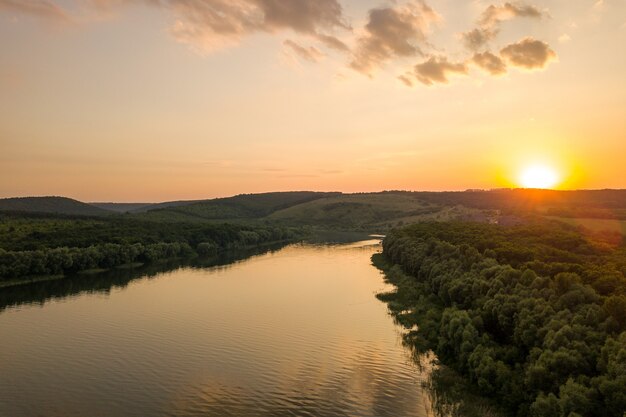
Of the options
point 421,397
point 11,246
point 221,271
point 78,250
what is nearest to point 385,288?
point 221,271

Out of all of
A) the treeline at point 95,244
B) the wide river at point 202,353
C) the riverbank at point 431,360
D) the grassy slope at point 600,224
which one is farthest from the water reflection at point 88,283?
the grassy slope at point 600,224

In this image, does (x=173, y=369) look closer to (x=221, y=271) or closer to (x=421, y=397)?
(x=421, y=397)

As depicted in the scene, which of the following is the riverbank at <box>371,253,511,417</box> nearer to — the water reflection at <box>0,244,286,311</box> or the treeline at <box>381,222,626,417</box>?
the treeline at <box>381,222,626,417</box>

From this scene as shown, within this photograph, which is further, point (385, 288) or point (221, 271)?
point (221, 271)

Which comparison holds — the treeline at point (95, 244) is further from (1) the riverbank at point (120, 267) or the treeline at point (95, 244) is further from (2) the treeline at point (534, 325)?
(2) the treeline at point (534, 325)

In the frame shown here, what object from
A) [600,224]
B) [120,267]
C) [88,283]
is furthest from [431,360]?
[120,267]
